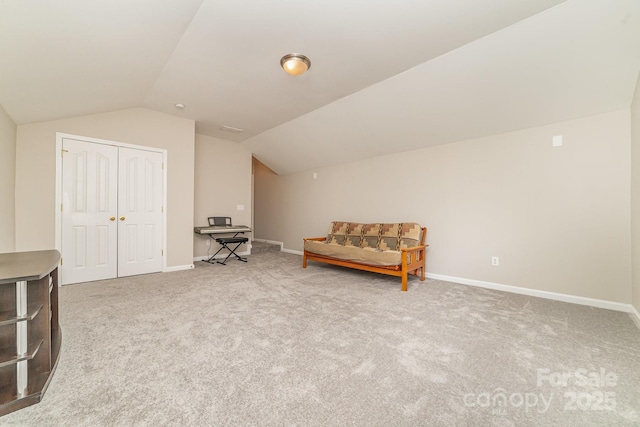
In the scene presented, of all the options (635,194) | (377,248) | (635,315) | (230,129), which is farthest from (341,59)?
(635,315)

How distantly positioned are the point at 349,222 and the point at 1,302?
14.8 feet

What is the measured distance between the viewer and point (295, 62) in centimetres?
257

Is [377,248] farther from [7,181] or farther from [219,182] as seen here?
[7,181]

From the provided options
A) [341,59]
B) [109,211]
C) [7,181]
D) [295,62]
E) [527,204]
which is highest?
[341,59]

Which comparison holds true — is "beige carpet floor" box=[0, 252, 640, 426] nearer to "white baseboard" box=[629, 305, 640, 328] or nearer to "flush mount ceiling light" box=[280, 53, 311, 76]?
"white baseboard" box=[629, 305, 640, 328]

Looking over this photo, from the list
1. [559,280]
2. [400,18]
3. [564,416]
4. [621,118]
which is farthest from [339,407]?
[621,118]

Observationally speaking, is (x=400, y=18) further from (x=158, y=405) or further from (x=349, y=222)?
(x=349, y=222)

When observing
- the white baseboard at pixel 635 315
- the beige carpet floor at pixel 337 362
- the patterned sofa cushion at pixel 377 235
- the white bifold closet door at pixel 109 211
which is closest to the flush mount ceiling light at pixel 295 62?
the beige carpet floor at pixel 337 362

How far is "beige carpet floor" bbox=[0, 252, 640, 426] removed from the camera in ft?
4.42

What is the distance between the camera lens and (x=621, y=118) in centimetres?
279

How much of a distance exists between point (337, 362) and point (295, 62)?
2.70m

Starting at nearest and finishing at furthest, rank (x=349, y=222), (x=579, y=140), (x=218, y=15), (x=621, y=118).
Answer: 1. (x=218, y=15)
2. (x=621, y=118)
3. (x=579, y=140)
4. (x=349, y=222)

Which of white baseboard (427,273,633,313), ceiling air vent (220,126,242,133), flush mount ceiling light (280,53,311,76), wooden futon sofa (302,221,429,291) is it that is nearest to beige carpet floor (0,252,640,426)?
white baseboard (427,273,633,313)

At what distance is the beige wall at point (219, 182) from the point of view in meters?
5.42
